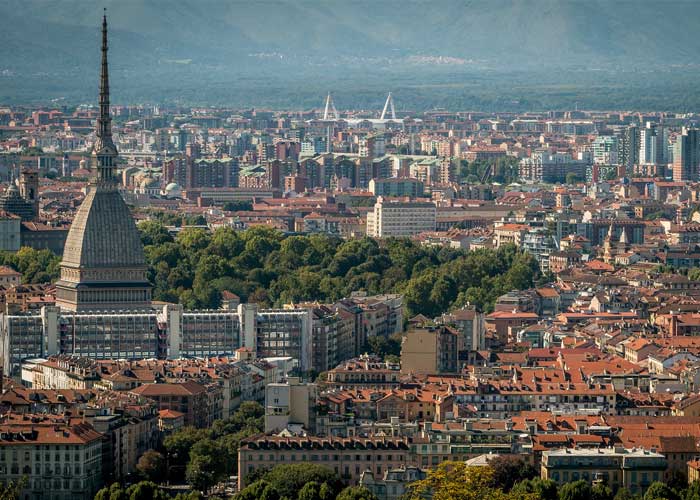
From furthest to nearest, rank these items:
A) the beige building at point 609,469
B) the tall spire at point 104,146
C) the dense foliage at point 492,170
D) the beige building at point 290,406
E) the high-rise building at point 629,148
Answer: the high-rise building at point 629,148
the dense foliage at point 492,170
the tall spire at point 104,146
the beige building at point 290,406
the beige building at point 609,469

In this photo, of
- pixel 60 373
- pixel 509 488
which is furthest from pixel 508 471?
pixel 60 373

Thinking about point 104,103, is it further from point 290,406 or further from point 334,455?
point 334,455

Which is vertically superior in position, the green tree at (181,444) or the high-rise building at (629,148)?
the high-rise building at (629,148)

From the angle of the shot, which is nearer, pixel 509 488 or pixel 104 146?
pixel 509 488

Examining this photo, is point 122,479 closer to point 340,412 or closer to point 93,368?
point 340,412

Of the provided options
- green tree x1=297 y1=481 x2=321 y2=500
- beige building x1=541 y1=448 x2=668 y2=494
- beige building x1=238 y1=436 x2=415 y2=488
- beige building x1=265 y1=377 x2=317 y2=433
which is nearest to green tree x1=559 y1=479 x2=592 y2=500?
beige building x1=541 y1=448 x2=668 y2=494

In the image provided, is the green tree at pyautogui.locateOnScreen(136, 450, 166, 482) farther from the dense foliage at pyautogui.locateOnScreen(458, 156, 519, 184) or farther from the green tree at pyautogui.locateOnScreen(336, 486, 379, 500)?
the dense foliage at pyautogui.locateOnScreen(458, 156, 519, 184)

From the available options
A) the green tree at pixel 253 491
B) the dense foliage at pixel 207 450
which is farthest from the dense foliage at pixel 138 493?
the dense foliage at pixel 207 450

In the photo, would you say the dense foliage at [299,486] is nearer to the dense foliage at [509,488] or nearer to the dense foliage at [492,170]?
the dense foliage at [509,488]

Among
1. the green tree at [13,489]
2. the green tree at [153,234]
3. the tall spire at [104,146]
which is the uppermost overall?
the tall spire at [104,146]
